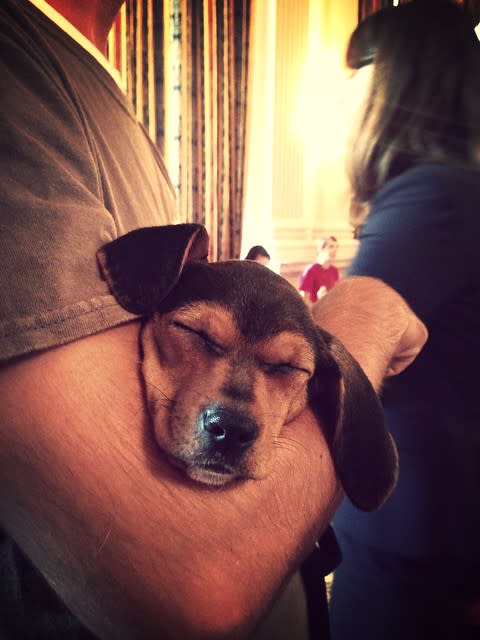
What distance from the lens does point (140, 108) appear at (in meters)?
2.82

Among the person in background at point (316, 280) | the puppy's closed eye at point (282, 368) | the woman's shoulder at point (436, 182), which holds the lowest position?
the person in background at point (316, 280)

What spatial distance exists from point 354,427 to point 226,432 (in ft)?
0.80

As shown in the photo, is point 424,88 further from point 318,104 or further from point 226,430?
point 318,104

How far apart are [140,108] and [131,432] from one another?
9.51ft

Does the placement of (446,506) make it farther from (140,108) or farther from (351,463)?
(140,108)

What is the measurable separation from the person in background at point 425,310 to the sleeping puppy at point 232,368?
264mm

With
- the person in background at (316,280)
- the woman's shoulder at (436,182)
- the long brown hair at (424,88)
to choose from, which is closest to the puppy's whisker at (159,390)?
the woman's shoulder at (436,182)

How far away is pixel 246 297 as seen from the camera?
78cm

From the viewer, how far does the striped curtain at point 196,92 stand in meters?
2.78

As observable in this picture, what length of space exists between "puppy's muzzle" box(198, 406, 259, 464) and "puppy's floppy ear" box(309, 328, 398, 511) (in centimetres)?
16

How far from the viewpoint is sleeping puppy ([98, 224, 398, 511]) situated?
0.59 metres

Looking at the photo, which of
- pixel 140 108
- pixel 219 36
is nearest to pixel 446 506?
pixel 140 108

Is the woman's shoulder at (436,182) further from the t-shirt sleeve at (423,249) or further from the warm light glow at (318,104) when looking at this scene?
the warm light glow at (318,104)

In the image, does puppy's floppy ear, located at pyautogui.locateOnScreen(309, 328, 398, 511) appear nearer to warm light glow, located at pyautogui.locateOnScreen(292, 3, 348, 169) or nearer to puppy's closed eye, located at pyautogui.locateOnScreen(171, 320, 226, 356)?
puppy's closed eye, located at pyautogui.locateOnScreen(171, 320, 226, 356)
